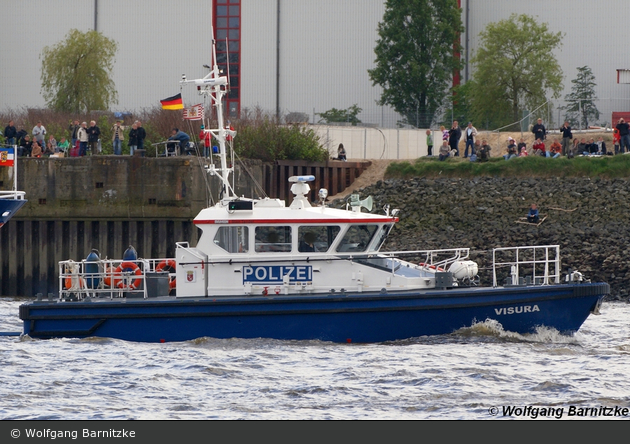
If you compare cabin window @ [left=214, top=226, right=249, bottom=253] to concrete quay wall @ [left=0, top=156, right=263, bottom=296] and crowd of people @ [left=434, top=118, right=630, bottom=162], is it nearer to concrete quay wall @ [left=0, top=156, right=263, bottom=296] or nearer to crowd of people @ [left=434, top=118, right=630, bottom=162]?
concrete quay wall @ [left=0, top=156, right=263, bottom=296]

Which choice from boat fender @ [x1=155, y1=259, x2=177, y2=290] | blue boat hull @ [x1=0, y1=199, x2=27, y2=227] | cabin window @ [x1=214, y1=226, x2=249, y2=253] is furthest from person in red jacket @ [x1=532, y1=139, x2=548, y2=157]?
cabin window @ [x1=214, y1=226, x2=249, y2=253]

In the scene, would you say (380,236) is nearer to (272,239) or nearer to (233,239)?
(272,239)

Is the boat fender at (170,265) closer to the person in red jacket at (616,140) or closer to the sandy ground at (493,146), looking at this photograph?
the sandy ground at (493,146)

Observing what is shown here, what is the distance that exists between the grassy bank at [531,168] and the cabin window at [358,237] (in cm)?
1534

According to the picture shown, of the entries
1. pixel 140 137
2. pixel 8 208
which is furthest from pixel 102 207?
pixel 8 208

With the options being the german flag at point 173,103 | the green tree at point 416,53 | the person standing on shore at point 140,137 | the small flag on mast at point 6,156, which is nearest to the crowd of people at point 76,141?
the person standing on shore at point 140,137

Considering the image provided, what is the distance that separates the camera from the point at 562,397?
12.2m

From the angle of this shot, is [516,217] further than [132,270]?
Yes

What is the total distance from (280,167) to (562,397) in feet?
61.6

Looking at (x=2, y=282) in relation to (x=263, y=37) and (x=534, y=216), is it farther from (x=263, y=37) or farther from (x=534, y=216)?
(x=263, y=37)

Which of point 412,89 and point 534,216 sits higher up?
point 412,89

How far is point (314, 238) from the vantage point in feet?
51.5

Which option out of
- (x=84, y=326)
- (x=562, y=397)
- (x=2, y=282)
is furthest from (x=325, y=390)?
(x=2, y=282)

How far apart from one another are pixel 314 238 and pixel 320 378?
3058 mm
